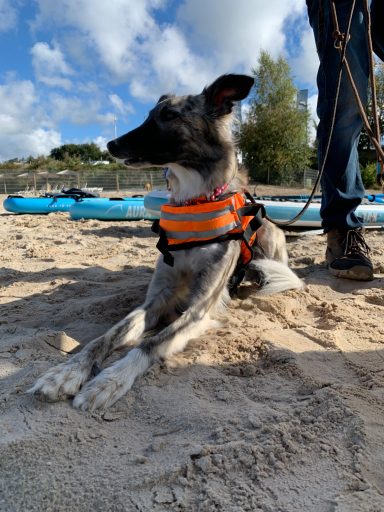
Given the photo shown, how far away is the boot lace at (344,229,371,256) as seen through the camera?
3.87 metres

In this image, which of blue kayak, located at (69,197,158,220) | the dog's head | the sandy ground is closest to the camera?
the sandy ground

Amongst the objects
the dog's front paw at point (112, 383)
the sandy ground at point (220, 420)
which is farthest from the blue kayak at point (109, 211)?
the dog's front paw at point (112, 383)

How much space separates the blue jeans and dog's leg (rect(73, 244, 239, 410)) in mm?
1489

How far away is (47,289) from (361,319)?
2628mm

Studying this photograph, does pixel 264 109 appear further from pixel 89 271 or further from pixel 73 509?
pixel 73 509

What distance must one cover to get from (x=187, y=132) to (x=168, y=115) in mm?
214

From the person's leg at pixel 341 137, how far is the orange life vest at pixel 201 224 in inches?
49.5

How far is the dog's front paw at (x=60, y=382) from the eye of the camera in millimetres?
1837

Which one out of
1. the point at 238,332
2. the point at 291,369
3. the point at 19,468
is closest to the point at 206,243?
the point at 238,332

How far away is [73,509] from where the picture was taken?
3.99 feet

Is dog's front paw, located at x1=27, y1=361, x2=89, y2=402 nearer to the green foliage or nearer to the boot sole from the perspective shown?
the boot sole

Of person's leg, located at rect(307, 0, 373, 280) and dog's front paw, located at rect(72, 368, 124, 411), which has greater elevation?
person's leg, located at rect(307, 0, 373, 280)

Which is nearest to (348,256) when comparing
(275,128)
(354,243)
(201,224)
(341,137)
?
(354,243)

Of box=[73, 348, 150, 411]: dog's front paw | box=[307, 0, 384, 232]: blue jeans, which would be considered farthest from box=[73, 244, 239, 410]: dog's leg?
box=[307, 0, 384, 232]: blue jeans
